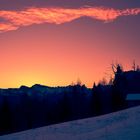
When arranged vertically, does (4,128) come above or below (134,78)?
below

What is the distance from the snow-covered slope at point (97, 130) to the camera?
12.6 meters

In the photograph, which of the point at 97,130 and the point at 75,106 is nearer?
the point at 97,130

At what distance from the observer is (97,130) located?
13.6m

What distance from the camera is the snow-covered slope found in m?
12.6

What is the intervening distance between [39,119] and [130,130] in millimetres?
91426

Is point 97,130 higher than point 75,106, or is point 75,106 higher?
point 97,130

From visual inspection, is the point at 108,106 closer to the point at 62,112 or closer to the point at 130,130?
the point at 62,112

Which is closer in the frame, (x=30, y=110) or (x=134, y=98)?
(x=134, y=98)

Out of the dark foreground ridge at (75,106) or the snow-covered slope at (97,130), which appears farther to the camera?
the dark foreground ridge at (75,106)

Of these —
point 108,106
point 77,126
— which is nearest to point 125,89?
point 108,106

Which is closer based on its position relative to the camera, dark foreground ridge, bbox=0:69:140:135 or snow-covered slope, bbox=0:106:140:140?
snow-covered slope, bbox=0:106:140:140

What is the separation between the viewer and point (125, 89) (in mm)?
83562

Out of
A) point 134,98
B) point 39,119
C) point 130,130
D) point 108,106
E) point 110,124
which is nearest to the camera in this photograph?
point 130,130

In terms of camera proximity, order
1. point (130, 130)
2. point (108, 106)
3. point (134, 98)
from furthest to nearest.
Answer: point (108, 106) → point (134, 98) → point (130, 130)
